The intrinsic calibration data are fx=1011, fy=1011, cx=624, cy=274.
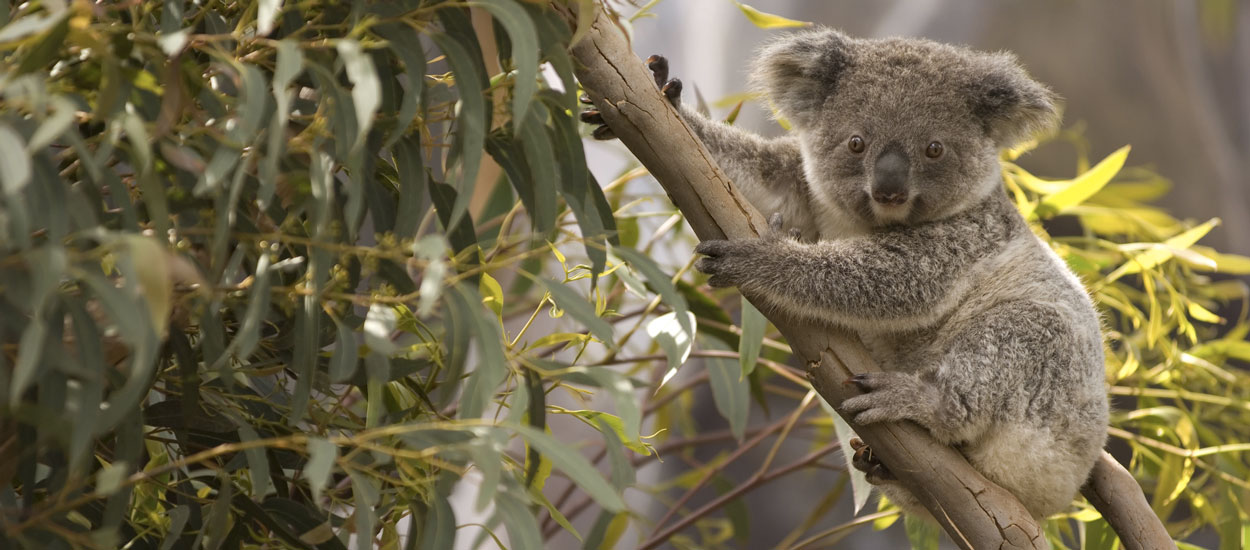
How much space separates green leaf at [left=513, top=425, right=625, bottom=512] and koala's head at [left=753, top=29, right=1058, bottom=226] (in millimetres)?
959

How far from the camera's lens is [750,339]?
68.7 inches

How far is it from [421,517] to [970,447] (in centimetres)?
102

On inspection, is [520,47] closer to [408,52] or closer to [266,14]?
[408,52]

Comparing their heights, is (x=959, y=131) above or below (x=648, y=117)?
below

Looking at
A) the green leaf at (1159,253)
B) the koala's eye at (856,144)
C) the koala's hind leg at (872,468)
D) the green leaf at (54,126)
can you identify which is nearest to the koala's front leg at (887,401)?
the koala's hind leg at (872,468)

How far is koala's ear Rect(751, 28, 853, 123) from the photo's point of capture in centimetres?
196

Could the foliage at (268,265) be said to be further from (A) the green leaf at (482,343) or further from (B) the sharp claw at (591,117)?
(B) the sharp claw at (591,117)

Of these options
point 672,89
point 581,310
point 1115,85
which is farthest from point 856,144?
point 1115,85

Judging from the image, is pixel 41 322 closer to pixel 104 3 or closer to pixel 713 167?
pixel 104 3

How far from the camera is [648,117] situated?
4.96ft

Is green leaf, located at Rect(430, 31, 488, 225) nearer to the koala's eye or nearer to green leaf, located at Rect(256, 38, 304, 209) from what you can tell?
green leaf, located at Rect(256, 38, 304, 209)

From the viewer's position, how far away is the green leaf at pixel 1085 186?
225 centimetres

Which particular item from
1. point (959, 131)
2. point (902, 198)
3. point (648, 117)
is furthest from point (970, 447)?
point (648, 117)

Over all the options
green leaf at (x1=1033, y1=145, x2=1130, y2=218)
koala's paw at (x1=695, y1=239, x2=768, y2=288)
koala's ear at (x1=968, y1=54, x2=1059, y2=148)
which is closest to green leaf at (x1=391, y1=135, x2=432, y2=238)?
koala's paw at (x1=695, y1=239, x2=768, y2=288)
